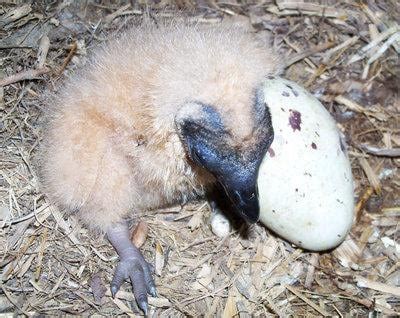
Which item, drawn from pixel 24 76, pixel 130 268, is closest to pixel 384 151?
pixel 130 268

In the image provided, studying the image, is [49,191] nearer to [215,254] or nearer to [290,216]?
[215,254]

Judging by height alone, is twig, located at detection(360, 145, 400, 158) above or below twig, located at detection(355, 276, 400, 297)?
above

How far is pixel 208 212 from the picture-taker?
9.26 ft

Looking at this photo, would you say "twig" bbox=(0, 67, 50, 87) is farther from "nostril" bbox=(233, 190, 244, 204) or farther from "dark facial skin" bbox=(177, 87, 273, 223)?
"nostril" bbox=(233, 190, 244, 204)

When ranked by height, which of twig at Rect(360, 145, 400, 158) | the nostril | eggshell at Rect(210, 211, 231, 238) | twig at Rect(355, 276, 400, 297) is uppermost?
the nostril

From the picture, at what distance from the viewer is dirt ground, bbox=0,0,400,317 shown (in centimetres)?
249

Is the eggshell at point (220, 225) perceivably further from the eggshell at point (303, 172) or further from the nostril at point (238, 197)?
the nostril at point (238, 197)

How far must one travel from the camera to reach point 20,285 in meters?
2.42

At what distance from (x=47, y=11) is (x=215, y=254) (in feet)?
4.76

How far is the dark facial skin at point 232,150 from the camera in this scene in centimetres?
211

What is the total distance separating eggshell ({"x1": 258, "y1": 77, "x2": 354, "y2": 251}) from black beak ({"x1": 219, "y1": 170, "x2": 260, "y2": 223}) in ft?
0.69

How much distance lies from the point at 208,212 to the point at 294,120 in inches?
27.9

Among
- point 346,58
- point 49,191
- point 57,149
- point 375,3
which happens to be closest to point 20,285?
point 49,191

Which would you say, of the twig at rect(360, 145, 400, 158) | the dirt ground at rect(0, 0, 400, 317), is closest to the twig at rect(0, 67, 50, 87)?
the dirt ground at rect(0, 0, 400, 317)
